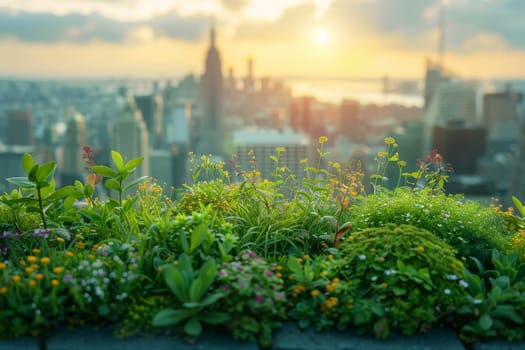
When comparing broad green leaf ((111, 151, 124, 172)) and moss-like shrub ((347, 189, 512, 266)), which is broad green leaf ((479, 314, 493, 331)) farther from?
broad green leaf ((111, 151, 124, 172))

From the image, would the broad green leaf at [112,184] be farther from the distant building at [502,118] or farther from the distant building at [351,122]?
the distant building at [502,118]

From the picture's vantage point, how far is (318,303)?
103 inches

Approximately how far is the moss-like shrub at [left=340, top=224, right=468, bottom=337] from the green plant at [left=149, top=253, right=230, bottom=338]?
689mm

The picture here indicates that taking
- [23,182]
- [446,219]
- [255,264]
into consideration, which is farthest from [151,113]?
[255,264]

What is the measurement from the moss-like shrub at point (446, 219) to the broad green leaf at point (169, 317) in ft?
3.94

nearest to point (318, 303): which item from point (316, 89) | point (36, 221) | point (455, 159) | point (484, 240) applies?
point (484, 240)

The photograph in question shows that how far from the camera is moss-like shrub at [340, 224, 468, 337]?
8.22ft

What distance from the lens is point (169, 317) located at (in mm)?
2385

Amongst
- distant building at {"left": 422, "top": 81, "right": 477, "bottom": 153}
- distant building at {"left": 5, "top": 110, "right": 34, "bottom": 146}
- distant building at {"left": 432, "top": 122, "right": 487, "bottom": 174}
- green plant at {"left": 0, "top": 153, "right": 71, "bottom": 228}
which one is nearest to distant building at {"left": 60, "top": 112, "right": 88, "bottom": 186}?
distant building at {"left": 5, "top": 110, "right": 34, "bottom": 146}

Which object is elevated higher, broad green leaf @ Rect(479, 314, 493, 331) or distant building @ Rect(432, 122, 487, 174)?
broad green leaf @ Rect(479, 314, 493, 331)

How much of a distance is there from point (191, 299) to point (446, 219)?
1.52m

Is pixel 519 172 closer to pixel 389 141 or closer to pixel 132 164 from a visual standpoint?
pixel 389 141

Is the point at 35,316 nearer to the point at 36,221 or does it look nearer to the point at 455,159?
the point at 36,221

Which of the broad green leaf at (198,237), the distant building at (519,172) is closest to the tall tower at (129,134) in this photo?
the distant building at (519,172)
